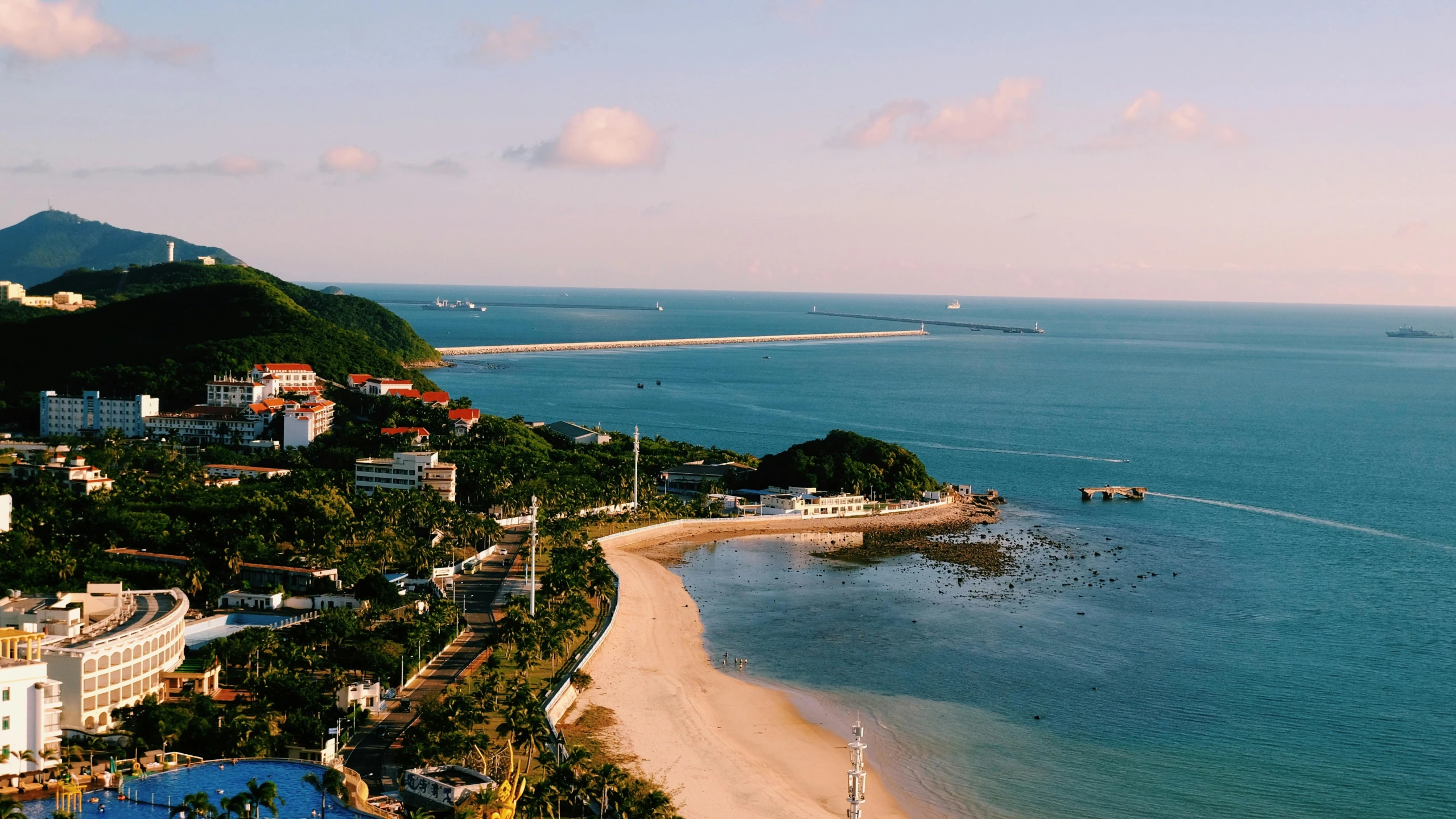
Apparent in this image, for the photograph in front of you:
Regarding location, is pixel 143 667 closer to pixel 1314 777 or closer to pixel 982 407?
pixel 1314 777

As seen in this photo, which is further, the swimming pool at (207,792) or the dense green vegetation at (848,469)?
the dense green vegetation at (848,469)

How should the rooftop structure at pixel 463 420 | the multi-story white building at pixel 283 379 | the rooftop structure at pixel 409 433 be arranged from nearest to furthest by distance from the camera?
the rooftop structure at pixel 409 433, the rooftop structure at pixel 463 420, the multi-story white building at pixel 283 379

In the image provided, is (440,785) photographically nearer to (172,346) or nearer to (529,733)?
(529,733)

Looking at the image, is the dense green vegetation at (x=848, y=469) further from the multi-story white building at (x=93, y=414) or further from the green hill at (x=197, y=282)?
the green hill at (x=197, y=282)

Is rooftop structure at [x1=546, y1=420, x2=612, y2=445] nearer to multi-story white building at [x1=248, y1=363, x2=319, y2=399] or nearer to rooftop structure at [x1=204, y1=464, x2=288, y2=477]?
multi-story white building at [x1=248, y1=363, x2=319, y2=399]

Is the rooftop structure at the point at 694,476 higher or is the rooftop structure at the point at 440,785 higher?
the rooftop structure at the point at 694,476

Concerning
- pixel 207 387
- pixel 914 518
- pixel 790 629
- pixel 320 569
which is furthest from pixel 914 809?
pixel 207 387

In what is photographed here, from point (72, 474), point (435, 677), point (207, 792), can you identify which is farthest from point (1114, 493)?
point (207, 792)

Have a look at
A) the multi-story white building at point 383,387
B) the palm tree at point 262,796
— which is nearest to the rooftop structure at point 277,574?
the palm tree at point 262,796
